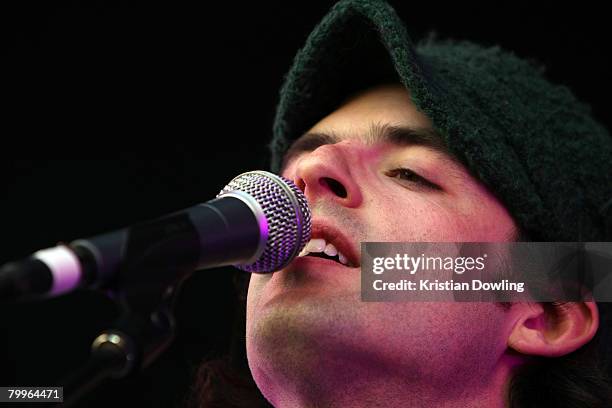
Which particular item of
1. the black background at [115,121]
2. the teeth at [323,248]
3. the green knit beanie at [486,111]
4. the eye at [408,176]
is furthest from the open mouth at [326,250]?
the black background at [115,121]

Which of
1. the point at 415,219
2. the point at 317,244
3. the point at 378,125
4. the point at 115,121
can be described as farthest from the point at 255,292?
the point at 115,121

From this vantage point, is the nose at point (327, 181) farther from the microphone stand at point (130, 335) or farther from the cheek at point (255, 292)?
the microphone stand at point (130, 335)

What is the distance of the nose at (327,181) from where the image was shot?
143 centimetres

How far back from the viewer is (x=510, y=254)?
5.12 ft

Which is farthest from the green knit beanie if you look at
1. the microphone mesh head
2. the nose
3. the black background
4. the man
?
the black background

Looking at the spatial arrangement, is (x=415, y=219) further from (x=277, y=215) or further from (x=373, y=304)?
(x=277, y=215)

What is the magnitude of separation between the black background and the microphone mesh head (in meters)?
1.33

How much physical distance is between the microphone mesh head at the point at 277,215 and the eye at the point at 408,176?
39 cm

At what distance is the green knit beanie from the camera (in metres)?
1.56

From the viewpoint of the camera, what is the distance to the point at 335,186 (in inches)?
57.7

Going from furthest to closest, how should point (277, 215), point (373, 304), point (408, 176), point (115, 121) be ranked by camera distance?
point (115, 121), point (408, 176), point (373, 304), point (277, 215)

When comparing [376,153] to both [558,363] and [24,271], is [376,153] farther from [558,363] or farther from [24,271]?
[24,271]

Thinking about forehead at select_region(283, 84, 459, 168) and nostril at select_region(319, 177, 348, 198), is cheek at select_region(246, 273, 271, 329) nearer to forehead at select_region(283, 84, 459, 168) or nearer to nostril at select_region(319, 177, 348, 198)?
nostril at select_region(319, 177, 348, 198)

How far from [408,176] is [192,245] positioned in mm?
731
